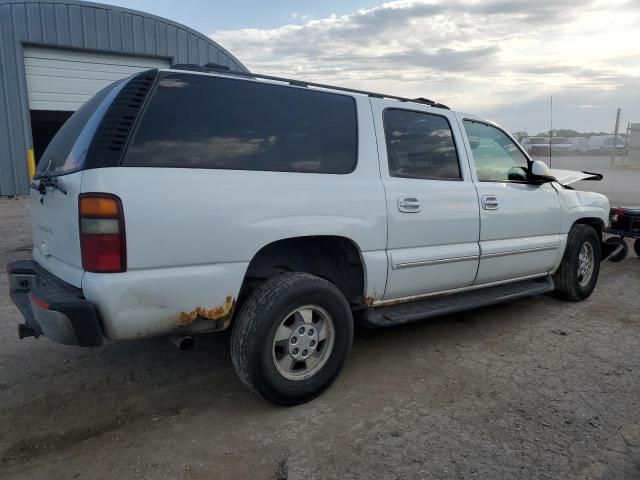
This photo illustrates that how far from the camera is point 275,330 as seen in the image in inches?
116

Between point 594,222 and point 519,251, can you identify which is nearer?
point 519,251

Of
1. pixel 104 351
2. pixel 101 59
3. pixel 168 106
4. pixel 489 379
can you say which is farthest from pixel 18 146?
pixel 489 379

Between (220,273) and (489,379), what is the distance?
2.02 m

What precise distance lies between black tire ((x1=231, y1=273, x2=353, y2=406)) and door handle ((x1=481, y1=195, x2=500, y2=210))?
162 centimetres

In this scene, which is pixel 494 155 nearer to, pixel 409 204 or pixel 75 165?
pixel 409 204

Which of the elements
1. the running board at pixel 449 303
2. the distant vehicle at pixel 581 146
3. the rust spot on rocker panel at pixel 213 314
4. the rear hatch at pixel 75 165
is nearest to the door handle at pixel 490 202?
the running board at pixel 449 303

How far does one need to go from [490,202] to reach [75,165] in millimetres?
3073

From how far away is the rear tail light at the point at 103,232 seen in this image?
2477mm

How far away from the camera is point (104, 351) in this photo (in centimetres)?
399

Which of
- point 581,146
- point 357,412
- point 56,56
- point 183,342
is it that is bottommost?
point 357,412

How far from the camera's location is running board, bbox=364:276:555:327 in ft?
11.8

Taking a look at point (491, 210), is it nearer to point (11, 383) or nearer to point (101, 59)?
point (11, 383)

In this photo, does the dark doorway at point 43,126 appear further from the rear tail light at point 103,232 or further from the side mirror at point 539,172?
the rear tail light at point 103,232

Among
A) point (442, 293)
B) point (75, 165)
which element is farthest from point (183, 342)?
point (442, 293)
